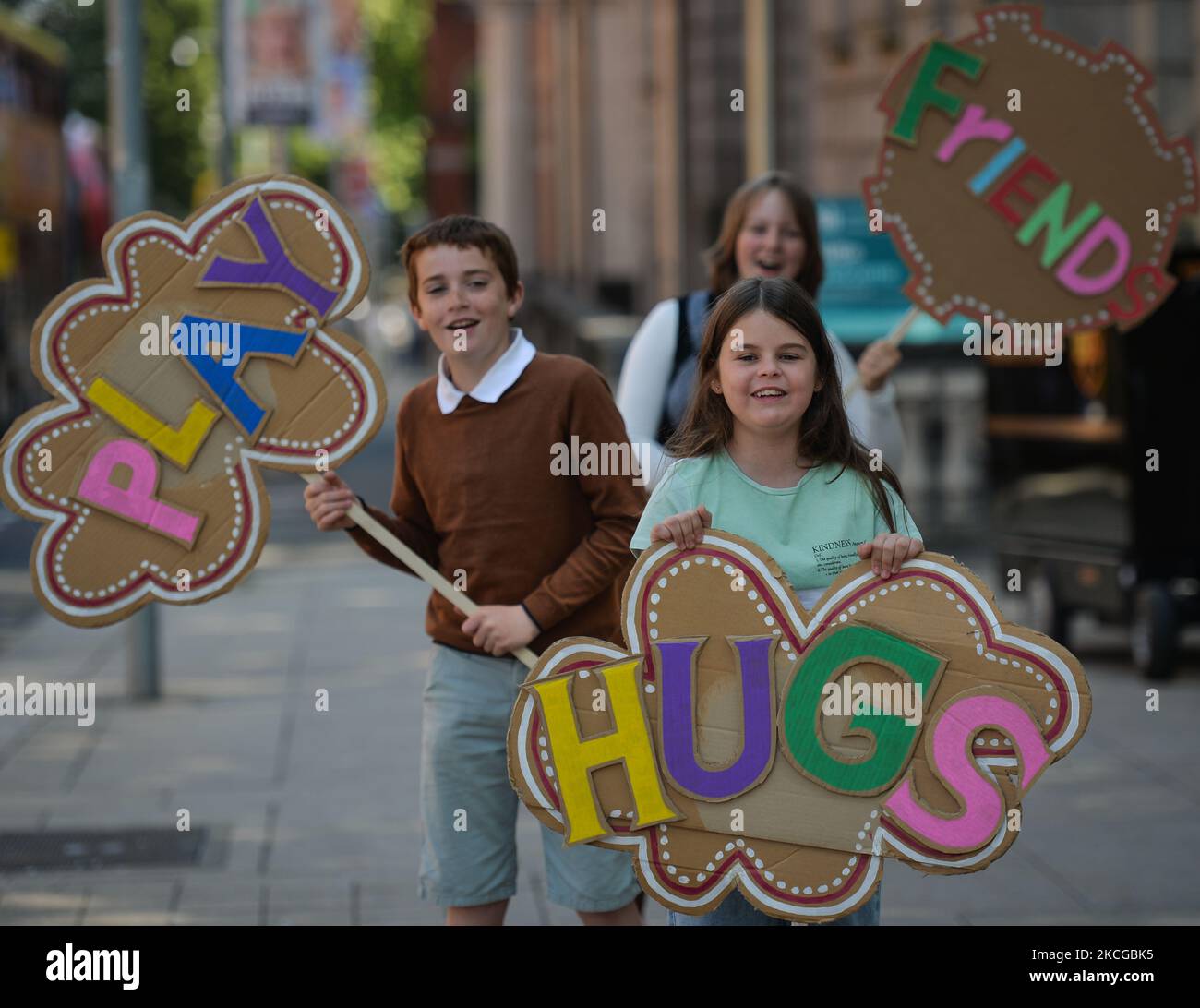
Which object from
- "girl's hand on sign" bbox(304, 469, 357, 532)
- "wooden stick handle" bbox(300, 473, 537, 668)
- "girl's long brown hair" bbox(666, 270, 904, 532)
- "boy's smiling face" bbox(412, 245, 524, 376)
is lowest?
"wooden stick handle" bbox(300, 473, 537, 668)

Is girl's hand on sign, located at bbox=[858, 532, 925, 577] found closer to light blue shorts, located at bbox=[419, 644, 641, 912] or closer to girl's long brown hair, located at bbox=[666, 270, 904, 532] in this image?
girl's long brown hair, located at bbox=[666, 270, 904, 532]

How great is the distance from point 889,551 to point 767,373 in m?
0.42

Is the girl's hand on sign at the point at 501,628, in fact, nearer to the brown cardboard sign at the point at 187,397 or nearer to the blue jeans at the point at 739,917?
the brown cardboard sign at the point at 187,397

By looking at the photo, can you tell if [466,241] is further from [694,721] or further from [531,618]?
[694,721]

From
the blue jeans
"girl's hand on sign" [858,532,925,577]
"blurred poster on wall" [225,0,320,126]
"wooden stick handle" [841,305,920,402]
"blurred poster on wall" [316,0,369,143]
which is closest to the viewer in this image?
"girl's hand on sign" [858,532,925,577]

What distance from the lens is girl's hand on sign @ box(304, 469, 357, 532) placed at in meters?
4.20

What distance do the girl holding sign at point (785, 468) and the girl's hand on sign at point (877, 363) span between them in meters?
1.03

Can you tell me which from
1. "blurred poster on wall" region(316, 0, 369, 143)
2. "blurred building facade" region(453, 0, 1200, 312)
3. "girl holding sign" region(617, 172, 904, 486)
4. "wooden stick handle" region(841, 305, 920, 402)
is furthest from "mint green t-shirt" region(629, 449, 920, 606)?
"blurred poster on wall" region(316, 0, 369, 143)

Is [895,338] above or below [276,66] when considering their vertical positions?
below

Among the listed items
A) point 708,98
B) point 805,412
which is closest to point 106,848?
point 805,412

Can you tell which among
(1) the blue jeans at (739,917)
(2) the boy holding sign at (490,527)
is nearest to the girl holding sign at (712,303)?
(2) the boy holding sign at (490,527)

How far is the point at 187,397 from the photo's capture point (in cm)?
427

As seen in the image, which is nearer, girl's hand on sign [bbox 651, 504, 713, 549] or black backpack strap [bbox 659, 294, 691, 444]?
girl's hand on sign [bbox 651, 504, 713, 549]

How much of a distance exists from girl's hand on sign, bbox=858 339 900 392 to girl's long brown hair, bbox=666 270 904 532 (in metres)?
1.00
